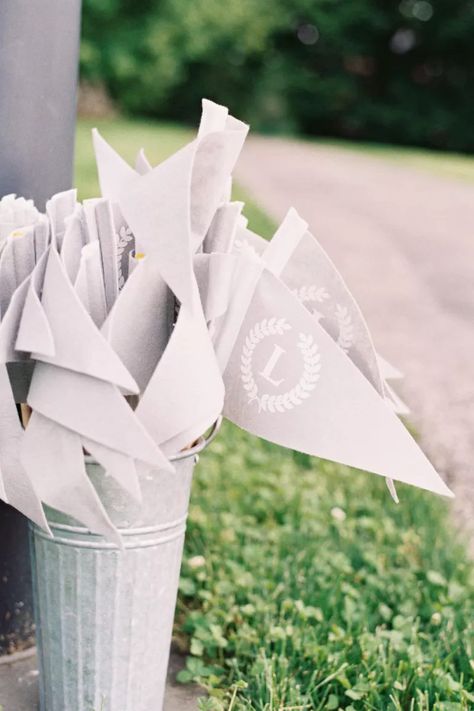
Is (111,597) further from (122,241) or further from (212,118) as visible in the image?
(212,118)

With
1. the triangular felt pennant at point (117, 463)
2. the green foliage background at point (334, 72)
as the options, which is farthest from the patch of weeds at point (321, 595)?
the green foliage background at point (334, 72)

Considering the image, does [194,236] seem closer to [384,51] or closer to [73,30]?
[73,30]

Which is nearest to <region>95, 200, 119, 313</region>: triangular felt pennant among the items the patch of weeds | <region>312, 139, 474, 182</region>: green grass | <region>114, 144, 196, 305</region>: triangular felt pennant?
<region>114, 144, 196, 305</region>: triangular felt pennant

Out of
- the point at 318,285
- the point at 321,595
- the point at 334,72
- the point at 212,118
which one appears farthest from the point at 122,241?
the point at 334,72

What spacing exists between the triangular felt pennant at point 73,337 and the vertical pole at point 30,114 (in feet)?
2.04

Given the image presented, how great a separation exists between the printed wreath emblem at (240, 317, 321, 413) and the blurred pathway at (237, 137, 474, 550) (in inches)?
69.2

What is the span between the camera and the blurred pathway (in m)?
4.40

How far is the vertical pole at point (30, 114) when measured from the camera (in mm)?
2037

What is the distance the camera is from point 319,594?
8.34 feet

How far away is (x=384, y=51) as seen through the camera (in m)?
31.7

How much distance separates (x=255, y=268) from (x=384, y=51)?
106ft

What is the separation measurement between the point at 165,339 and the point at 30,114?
722mm

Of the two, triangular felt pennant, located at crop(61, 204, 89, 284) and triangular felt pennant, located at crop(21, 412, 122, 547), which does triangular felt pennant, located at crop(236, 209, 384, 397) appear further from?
triangular felt pennant, located at crop(21, 412, 122, 547)

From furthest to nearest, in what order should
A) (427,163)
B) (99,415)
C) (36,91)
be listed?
(427,163) < (36,91) < (99,415)
